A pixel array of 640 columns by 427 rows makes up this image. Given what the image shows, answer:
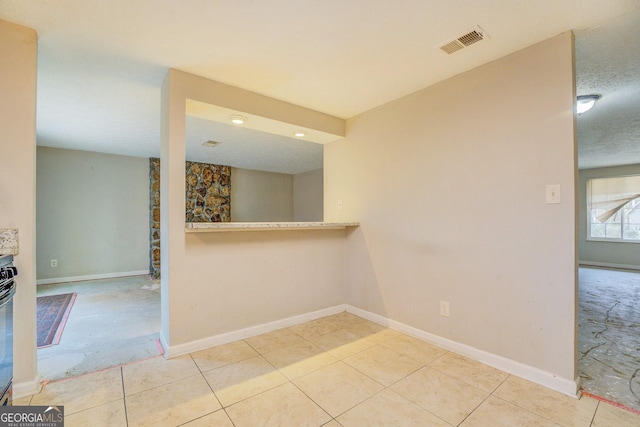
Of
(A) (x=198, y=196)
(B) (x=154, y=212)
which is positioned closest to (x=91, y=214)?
(B) (x=154, y=212)

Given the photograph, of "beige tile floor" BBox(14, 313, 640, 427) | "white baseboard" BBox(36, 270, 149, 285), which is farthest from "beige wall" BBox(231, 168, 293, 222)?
"beige tile floor" BBox(14, 313, 640, 427)

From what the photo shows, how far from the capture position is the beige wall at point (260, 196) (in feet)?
22.5

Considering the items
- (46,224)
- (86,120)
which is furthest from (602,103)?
(46,224)

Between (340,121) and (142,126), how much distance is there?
2.53 meters

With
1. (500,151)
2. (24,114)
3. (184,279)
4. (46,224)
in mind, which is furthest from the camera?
(46,224)

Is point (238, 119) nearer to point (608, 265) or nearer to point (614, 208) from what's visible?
point (614, 208)

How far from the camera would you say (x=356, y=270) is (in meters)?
3.28

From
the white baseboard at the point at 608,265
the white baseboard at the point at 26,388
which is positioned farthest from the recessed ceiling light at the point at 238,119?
the white baseboard at the point at 608,265

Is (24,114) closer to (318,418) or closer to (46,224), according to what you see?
(318,418)

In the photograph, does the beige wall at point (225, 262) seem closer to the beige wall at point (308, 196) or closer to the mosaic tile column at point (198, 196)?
the mosaic tile column at point (198, 196)

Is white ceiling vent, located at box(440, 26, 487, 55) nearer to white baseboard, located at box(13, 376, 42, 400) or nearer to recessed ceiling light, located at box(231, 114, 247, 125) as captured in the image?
recessed ceiling light, located at box(231, 114, 247, 125)

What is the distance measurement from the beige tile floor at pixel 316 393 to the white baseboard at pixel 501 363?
0.06m

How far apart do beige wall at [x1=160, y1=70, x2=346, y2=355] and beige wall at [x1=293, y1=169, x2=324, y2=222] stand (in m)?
3.77

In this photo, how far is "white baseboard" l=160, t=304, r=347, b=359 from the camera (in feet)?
7.49
